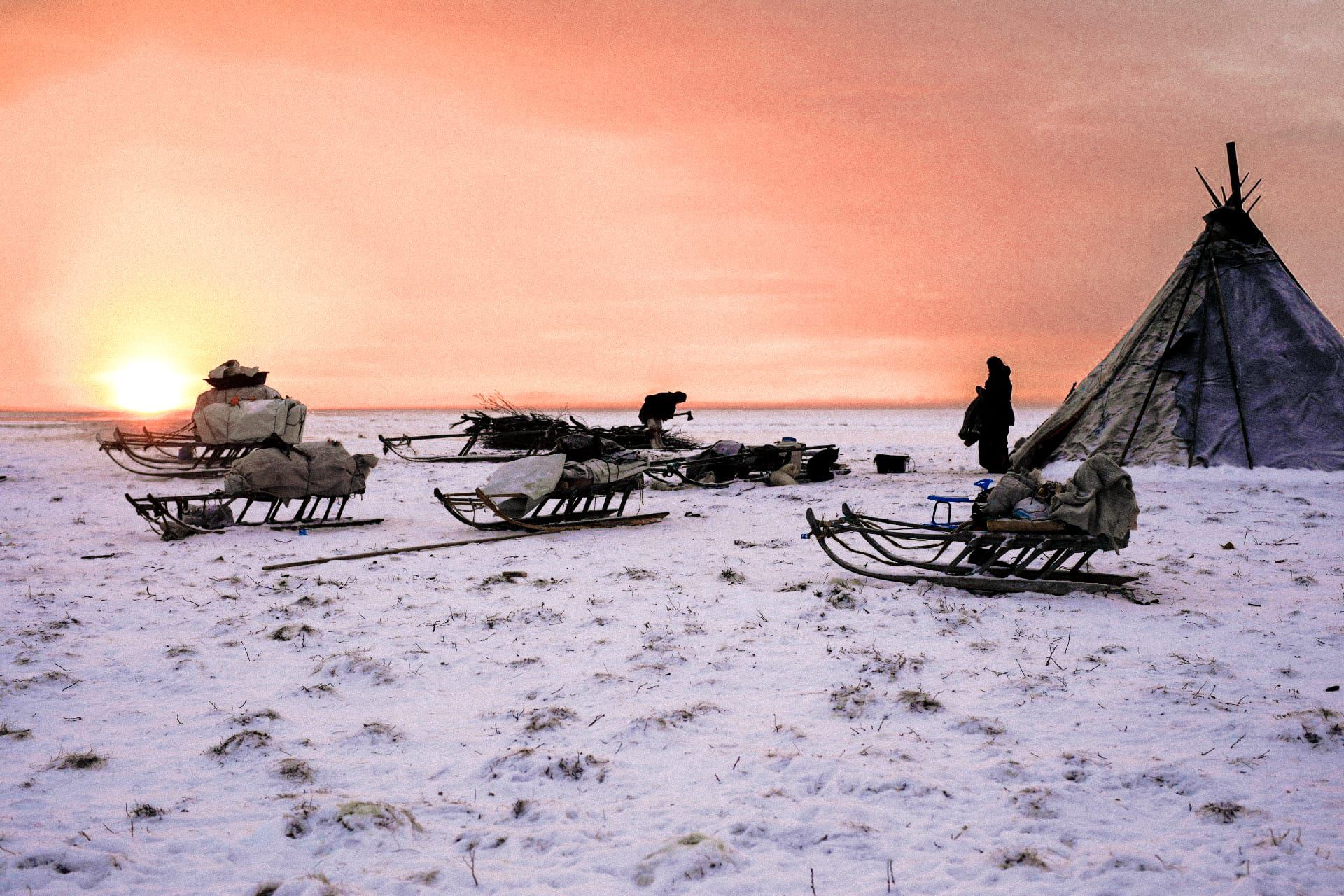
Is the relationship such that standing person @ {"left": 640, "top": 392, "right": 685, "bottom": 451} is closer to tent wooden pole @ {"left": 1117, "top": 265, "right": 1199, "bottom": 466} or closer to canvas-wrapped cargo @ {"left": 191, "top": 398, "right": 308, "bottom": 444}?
canvas-wrapped cargo @ {"left": 191, "top": 398, "right": 308, "bottom": 444}

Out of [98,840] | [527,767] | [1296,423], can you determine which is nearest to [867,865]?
[527,767]

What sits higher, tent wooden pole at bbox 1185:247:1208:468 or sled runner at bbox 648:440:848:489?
tent wooden pole at bbox 1185:247:1208:468

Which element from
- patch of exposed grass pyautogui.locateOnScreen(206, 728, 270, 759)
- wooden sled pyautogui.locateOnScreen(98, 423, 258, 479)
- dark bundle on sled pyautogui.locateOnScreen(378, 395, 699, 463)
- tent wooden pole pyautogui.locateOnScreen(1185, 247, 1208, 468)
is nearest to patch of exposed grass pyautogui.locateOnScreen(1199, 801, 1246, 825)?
patch of exposed grass pyautogui.locateOnScreen(206, 728, 270, 759)

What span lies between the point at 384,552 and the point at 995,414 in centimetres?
1354

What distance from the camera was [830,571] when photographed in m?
8.80

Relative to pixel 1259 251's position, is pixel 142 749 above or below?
below

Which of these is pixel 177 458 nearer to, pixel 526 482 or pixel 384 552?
pixel 526 482

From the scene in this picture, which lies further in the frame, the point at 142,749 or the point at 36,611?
the point at 36,611

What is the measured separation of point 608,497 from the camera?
40.9 ft

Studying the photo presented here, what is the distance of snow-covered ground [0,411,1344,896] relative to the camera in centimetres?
347

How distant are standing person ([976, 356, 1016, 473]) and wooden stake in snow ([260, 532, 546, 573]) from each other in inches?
448

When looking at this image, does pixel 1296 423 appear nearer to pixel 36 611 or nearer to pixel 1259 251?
pixel 1259 251

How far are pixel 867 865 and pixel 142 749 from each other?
13.5ft

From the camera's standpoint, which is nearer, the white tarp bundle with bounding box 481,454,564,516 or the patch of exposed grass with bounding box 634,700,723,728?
the patch of exposed grass with bounding box 634,700,723,728
